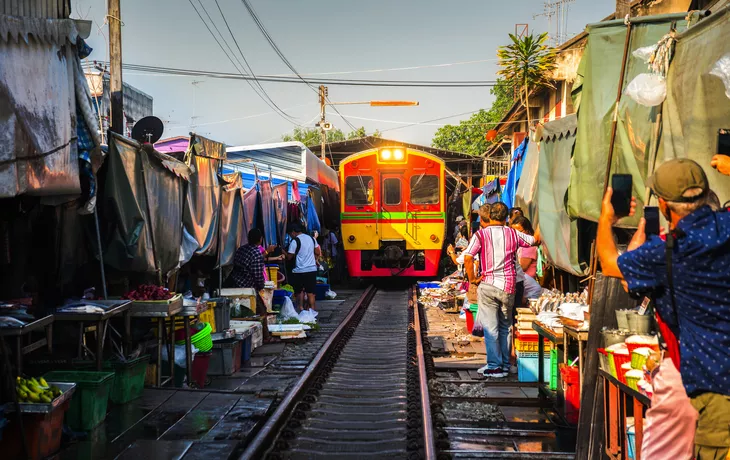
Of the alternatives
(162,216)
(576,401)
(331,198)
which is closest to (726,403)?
(576,401)

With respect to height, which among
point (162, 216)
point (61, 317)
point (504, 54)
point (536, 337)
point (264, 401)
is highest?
point (504, 54)

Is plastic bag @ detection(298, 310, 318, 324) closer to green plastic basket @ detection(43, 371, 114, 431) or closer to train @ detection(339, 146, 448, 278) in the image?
train @ detection(339, 146, 448, 278)

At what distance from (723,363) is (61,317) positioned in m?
5.08

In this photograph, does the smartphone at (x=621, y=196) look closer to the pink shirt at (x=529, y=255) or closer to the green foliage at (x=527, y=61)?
the pink shirt at (x=529, y=255)

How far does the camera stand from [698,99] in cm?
474

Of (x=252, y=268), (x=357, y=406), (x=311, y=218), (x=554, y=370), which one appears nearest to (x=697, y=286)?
(x=554, y=370)

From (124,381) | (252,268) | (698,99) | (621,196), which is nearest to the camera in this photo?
(621,196)

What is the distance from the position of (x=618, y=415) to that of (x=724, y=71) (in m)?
2.06

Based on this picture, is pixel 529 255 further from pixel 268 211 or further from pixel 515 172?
pixel 268 211

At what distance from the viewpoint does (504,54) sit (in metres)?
16.8

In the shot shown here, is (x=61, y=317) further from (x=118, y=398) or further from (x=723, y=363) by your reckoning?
(x=723, y=363)

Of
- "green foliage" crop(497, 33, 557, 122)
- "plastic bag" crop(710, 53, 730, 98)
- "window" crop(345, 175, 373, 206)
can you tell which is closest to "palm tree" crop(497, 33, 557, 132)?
"green foliage" crop(497, 33, 557, 122)

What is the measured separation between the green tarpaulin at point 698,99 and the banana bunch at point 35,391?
4607 millimetres

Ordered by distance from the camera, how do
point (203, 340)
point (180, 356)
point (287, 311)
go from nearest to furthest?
point (180, 356) → point (203, 340) → point (287, 311)
